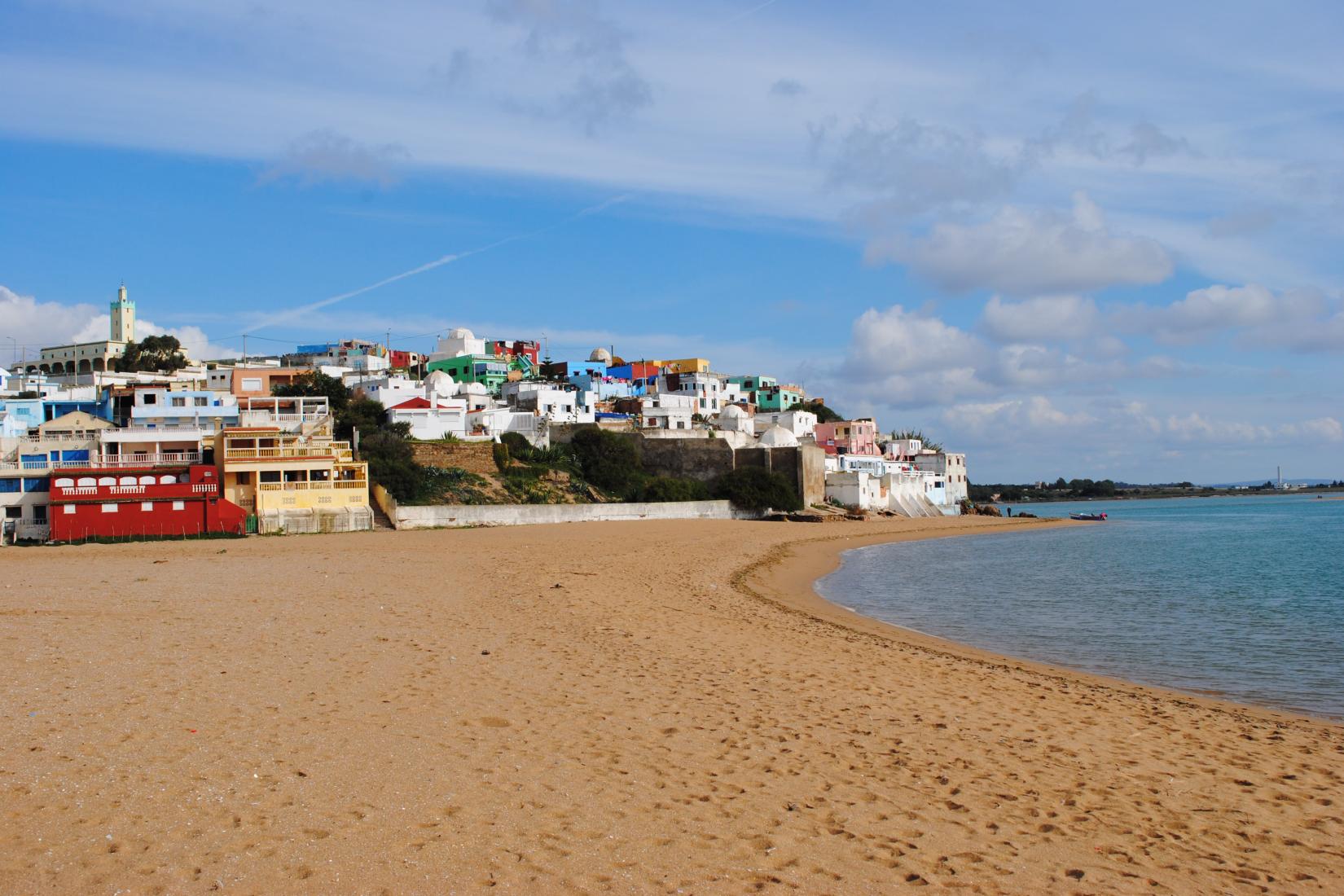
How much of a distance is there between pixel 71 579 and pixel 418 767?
47.3 ft

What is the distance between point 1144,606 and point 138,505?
2795cm

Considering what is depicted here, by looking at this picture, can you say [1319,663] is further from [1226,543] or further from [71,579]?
[1226,543]

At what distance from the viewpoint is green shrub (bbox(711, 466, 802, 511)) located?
48.7m

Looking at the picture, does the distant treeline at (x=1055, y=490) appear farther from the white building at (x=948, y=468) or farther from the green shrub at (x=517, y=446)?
the green shrub at (x=517, y=446)

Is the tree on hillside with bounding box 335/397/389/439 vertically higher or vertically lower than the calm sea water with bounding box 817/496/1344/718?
higher

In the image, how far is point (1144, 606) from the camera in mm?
21156

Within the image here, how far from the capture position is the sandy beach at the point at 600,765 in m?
5.27

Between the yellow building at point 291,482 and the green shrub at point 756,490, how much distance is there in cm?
2064

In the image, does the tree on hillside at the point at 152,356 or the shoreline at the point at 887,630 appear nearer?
the shoreline at the point at 887,630

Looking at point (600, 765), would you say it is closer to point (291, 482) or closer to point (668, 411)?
point (291, 482)

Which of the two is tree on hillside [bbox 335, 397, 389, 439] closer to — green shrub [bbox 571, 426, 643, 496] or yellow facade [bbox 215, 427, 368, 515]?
yellow facade [bbox 215, 427, 368, 515]

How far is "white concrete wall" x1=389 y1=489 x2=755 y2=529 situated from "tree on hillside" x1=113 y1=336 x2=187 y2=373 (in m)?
42.7

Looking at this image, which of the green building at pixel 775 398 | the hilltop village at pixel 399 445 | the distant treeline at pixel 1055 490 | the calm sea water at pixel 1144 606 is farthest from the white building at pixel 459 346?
the distant treeline at pixel 1055 490

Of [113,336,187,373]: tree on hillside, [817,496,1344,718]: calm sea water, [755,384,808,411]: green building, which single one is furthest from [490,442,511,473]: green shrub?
[755,384,808,411]: green building
